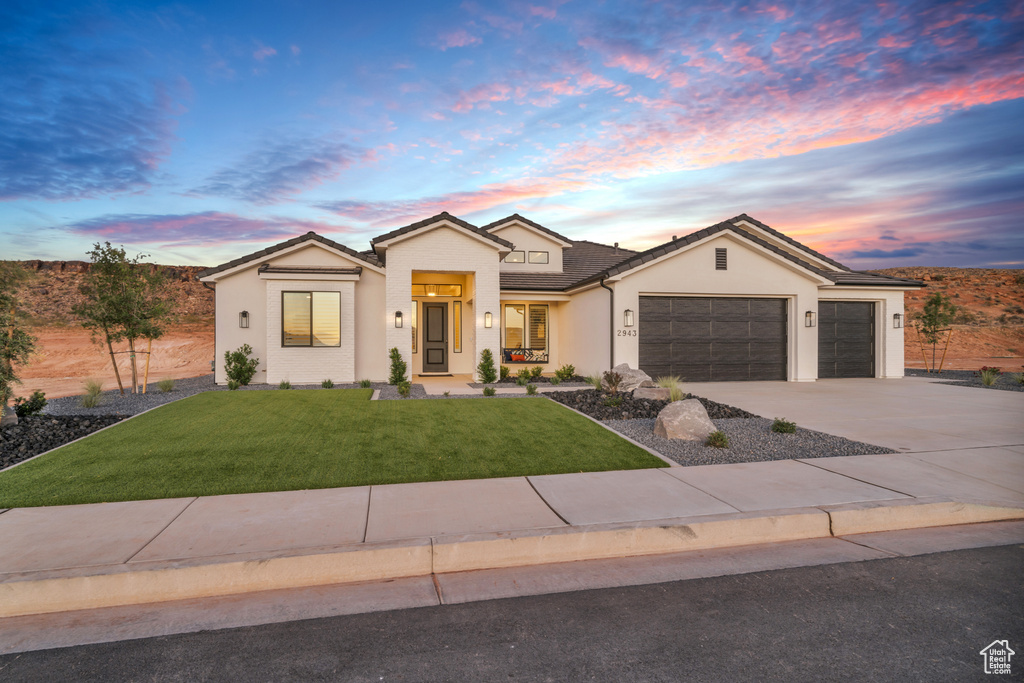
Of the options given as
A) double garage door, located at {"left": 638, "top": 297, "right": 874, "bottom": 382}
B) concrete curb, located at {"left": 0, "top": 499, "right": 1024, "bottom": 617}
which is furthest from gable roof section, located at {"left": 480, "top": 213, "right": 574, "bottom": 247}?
concrete curb, located at {"left": 0, "top": 499, "right": 1024, "bottom": 617}

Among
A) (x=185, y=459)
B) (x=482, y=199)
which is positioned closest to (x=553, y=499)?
(x=185, y=459)

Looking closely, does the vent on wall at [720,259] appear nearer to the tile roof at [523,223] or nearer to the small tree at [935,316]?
the tile roof at [523,223]

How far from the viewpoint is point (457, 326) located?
18406mm

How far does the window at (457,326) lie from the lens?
18344 mm

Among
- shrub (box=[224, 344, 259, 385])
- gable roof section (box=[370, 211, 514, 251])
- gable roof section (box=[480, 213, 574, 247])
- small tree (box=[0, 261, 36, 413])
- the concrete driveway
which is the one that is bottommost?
the concrete driveway

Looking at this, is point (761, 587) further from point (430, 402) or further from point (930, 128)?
point (930, 128)

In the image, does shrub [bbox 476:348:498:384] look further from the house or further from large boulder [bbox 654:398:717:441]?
large boulder [bbox 654:398:717:441]

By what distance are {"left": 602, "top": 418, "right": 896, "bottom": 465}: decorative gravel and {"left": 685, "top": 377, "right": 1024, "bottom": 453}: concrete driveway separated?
0.58m

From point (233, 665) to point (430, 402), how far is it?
319 inches

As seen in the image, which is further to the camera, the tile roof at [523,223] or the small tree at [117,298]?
the tile roof at [523,223]

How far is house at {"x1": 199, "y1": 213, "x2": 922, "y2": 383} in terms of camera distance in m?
15.2

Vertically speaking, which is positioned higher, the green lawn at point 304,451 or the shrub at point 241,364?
the shrub at point 241,364

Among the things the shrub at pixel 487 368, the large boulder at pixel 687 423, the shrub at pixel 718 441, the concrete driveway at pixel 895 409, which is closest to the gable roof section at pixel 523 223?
the shrub at pixel 487 368

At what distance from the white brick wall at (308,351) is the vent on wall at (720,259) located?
11.3 m
